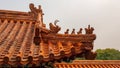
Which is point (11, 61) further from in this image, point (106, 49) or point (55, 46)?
point (106, 49)

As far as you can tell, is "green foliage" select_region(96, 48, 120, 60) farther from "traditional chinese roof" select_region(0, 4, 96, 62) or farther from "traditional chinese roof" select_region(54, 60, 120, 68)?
"traditional chinese roof" select_region(0, 4, 96, 62)

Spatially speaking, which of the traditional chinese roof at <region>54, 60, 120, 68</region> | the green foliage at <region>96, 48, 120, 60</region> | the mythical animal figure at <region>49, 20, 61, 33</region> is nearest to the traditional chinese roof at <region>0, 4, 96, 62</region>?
the mythical animal figure at <region>49, 20, 61, 33</region>

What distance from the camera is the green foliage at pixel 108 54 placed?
157ft

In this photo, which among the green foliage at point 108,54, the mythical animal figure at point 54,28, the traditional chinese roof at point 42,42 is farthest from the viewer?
the green foliage at point 108,54

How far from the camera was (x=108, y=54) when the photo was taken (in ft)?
160

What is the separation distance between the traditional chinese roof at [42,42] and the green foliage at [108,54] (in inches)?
1584

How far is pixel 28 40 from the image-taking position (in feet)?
20.9

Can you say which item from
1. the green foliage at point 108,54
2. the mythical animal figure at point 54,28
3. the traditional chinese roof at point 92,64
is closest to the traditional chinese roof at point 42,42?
the mythical animal figure at point 54,28

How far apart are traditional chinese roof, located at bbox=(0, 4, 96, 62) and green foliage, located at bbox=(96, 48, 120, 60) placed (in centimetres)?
4022

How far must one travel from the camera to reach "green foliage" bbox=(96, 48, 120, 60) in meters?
47.7

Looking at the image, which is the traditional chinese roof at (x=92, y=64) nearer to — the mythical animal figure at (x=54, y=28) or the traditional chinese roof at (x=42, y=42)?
the traditional chinese roof at (x=42, y=42)

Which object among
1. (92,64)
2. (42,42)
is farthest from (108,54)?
(42,42)

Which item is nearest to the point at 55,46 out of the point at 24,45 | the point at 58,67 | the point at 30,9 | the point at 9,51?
the point at 24,45

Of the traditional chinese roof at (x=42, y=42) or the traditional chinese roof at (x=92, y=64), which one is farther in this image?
the traditional chinese roof at (x=92, y=64)
